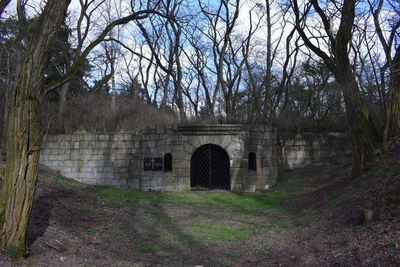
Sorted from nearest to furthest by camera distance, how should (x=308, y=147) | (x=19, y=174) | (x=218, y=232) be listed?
Answer: (x=19, y=174) → (x=218, y=232) → (x=308, y=147)

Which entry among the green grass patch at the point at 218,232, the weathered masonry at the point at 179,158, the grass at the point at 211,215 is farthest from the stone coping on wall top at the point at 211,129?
the green grass patch at the point at 218,232

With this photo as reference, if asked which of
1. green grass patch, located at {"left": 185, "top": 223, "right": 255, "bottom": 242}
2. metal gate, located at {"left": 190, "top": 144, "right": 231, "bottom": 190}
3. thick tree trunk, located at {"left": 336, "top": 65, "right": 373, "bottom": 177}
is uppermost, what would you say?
thick tree trunk, located at {"left": 336, "top": 65, "right": 373, "bottom": 177}

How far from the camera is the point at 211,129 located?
12.7 m

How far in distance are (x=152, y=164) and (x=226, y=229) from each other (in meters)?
6.01

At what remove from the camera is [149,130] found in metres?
13.3

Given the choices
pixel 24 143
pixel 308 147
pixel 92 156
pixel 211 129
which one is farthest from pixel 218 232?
pixel 308 147

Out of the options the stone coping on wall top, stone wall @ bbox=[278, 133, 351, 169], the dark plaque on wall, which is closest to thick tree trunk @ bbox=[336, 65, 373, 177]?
the stone coping on wall top

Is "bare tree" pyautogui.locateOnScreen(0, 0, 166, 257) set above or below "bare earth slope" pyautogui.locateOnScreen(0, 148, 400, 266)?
above

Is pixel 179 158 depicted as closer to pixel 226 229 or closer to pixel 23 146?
pixel 226 229

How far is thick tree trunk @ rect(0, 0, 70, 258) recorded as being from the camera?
4.49 meters

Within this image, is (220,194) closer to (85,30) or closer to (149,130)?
(149,130)

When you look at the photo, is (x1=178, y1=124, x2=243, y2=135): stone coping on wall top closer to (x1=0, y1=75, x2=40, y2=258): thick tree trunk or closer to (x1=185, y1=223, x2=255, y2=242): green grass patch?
(x1=185, y1=223, x2=255, y2=242): green grass patch

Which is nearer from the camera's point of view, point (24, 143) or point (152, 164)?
point (24, 143)

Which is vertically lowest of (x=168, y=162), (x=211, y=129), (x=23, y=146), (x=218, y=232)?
(x=218, y=232)
